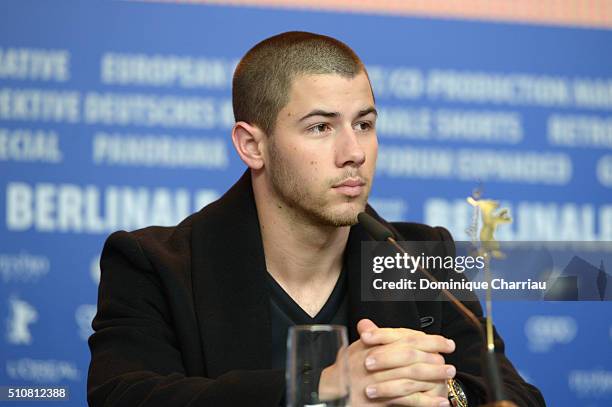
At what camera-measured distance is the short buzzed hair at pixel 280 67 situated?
2.17 meters

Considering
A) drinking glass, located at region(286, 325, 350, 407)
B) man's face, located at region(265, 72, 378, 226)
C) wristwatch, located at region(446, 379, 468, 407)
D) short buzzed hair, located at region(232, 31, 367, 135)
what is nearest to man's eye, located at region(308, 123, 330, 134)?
man's face, located at region(265, 72, 378, 226)

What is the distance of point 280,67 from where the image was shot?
2.22 metres

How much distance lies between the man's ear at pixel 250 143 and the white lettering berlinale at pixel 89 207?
0.83 metres

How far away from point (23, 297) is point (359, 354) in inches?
68.1

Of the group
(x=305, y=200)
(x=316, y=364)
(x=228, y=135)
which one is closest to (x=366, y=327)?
(x=316, y=364)

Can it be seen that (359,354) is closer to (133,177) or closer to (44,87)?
(133,177)

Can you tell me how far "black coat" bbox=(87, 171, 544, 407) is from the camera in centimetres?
193

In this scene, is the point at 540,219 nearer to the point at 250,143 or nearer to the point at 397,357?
the point at 250,143

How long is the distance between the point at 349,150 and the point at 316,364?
32.0 inches

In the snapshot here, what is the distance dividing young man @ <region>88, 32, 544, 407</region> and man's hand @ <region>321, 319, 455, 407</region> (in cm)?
22

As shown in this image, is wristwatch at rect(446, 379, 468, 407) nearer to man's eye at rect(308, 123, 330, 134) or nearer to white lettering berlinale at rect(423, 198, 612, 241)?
man's eye at rect(308, 123, 330, 134)

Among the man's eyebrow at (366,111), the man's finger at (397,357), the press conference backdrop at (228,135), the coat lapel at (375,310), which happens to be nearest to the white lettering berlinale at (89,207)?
the press conference backdrop at (228,135)

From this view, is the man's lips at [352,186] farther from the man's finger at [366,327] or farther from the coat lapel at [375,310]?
the man's finger at [366,327]

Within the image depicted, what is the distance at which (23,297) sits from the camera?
3053 mm
